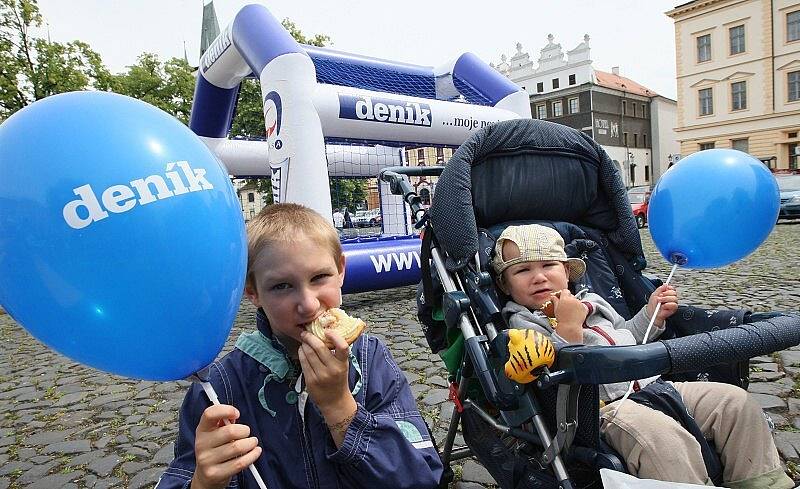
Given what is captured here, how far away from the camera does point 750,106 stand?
3356cm

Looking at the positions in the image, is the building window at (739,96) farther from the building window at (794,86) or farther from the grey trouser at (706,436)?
the grey trouser at (706,436)

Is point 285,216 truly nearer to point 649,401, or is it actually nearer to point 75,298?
point 75,298

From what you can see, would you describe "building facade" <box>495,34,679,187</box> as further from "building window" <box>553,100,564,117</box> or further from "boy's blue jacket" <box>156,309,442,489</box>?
"boy's blue jacket" <box>156,309,442,489</box>

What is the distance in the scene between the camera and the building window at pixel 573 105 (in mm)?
48031

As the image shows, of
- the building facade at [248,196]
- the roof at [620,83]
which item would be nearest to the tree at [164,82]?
the building facade at [248,196]

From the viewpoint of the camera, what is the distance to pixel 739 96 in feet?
112

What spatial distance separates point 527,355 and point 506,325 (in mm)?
512

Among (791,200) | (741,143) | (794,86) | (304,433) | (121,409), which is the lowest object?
(121,409)

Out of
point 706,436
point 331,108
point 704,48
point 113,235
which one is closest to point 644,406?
point 706,436

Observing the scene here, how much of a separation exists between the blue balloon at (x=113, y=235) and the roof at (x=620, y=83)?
53749 millimetres

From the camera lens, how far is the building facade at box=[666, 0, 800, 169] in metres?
31.7

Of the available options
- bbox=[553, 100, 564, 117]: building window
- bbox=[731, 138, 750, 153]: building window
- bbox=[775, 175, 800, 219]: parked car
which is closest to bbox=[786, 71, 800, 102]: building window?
bbox=[731, 138, 750, 153]: building window

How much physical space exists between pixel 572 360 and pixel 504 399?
354 mm

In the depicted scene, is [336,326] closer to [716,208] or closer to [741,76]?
[716,208]
